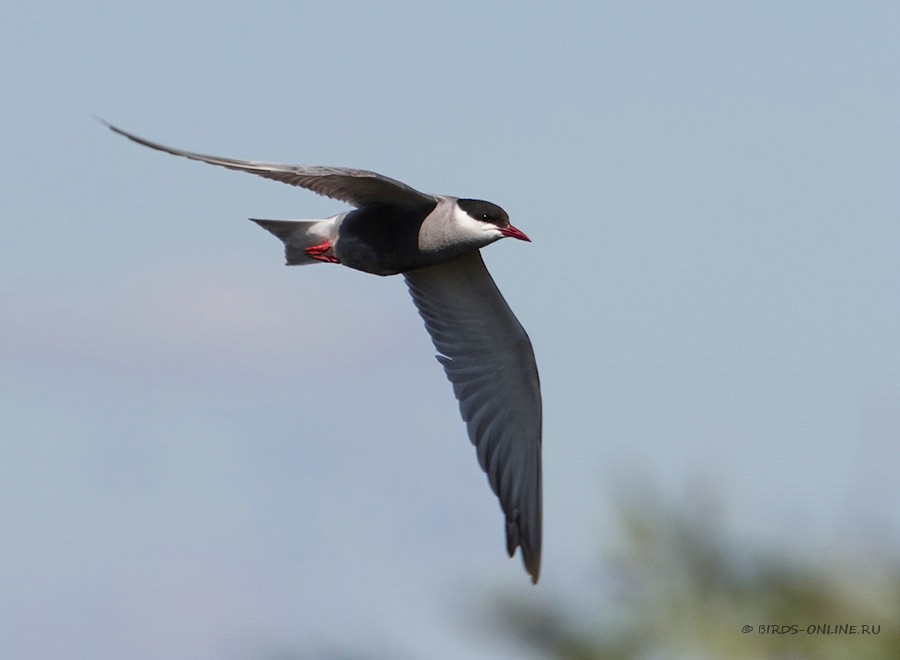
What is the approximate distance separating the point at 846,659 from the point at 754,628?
24 cm

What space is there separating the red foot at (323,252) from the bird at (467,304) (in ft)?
0.04

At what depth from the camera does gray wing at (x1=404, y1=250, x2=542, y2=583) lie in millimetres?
11367

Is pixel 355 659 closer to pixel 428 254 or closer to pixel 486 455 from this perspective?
pixel 428 254

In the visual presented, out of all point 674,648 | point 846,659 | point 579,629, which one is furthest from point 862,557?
point 579,629

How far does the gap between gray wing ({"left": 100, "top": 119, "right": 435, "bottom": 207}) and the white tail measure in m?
0.73

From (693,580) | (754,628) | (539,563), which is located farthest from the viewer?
(539,563)

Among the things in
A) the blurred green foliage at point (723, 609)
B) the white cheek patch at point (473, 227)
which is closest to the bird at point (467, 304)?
the white cheek patch at point (473, 227)

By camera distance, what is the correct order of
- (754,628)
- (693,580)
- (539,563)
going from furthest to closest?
1. (539,563)
2. (693,580)
3. (754,628)

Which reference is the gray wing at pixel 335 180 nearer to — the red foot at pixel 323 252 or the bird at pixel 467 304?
the bird at pixel 467 304

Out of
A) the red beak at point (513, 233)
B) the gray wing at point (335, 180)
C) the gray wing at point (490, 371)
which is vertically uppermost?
the gray wing at point (335, 180)

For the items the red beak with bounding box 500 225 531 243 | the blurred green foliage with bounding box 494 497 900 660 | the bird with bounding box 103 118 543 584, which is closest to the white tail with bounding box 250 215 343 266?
the bird with bounding box 103 118 543 584

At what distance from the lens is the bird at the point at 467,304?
9984 mm

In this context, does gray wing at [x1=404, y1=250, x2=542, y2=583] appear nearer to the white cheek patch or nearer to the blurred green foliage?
the white cheek patch

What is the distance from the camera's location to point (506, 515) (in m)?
11.3
